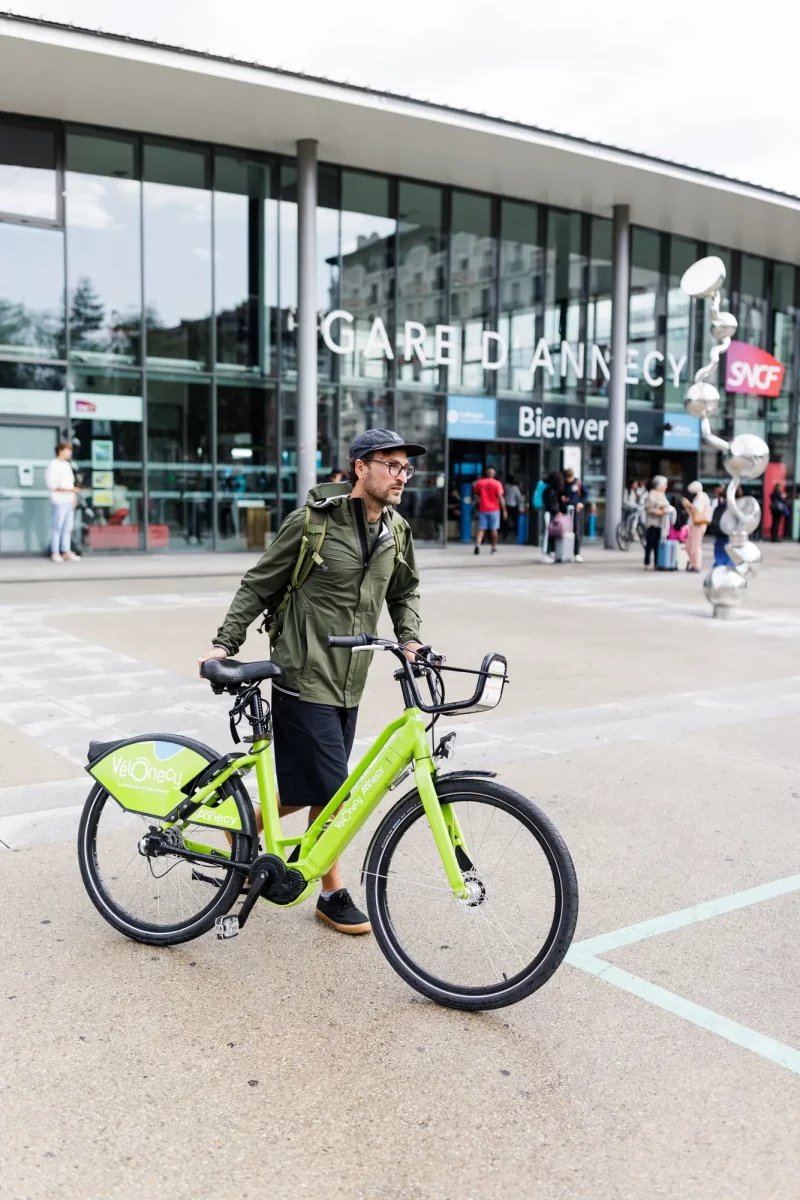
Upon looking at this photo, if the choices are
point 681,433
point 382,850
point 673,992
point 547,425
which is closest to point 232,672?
point 382,850

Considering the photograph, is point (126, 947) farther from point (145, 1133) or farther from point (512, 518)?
point (512, 518)

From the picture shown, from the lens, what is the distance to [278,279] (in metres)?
20.6

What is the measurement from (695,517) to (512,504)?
7.28 meters

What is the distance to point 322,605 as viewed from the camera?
3.80 meters

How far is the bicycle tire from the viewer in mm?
3600

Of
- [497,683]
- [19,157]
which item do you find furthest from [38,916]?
[19,157]

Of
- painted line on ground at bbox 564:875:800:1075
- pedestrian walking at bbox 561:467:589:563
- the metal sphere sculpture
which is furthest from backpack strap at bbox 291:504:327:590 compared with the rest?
pedestrian walking at bbox 561:467:589:563

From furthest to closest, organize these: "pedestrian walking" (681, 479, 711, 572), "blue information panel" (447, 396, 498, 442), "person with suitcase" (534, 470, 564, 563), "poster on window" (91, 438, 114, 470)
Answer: "blue information panel" (447, 396, 498, 442) → "person with suitcase" (534, 470, 564, 563) → "poster on window" (91, 438, 114, 470) → "pedestrian walking" (681, 479, 711, 572)

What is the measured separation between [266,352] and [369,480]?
57.8 ft

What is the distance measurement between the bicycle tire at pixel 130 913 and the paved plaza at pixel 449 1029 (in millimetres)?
65

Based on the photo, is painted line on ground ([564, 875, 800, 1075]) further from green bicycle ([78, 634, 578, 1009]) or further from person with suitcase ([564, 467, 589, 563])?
person with suitcase ([564, 467, 589, 563])

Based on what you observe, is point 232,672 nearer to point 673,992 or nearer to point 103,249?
point 673,992

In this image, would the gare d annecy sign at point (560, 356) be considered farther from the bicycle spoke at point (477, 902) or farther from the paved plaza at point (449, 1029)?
the bicycle spoke at point (477, 902)

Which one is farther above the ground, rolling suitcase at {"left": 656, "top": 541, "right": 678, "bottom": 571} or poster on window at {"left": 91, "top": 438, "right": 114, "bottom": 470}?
poster on window at {"left": 91, "top": 438, "right": 114, "bottom": 470}
